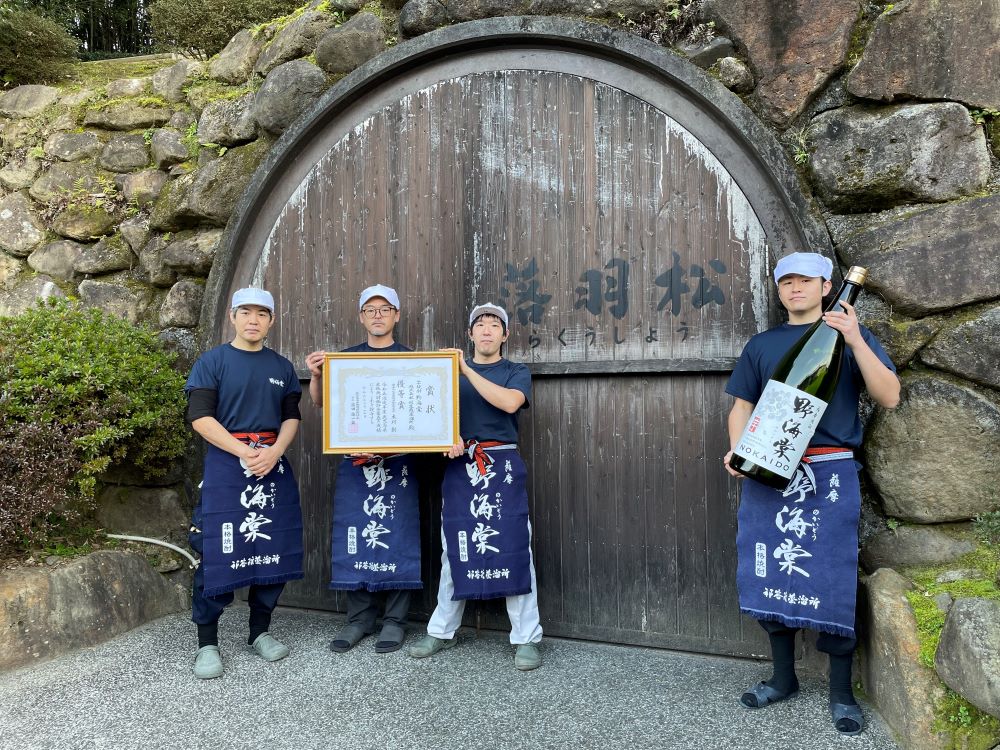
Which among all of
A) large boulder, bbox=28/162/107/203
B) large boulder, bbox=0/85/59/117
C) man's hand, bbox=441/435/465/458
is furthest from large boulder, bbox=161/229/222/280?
man's hand, bbox=441/435/465/458

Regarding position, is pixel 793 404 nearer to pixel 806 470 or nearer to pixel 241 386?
pixel 806 470

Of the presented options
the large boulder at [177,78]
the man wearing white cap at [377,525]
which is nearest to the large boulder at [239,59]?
the large boulder at [177,78]

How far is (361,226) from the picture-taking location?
4.18 m

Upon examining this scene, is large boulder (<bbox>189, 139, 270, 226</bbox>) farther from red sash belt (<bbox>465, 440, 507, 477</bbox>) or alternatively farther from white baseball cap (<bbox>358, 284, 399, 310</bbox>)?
red sash belt (<bbox>465, 440, 507, 477</bbox>)

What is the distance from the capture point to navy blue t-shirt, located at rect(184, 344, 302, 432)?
11.2 feet

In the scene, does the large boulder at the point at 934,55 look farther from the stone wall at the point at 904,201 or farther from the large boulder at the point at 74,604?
the large boulder at the point at 74,604

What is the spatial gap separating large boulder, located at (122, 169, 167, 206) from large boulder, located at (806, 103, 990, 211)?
13.0 feet

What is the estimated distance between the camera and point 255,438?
345 cm

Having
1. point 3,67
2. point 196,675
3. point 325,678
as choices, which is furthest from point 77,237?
point 325,678

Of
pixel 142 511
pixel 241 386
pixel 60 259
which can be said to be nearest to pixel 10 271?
pixel 60 259

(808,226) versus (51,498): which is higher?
(808,226)

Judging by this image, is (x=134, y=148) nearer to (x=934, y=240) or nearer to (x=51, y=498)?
(x=51, y=498)

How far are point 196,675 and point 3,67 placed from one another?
5.00 m

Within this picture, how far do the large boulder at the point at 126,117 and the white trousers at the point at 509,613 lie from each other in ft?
11.8
